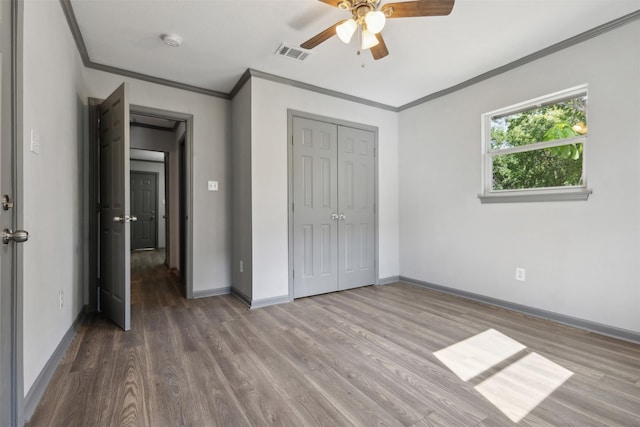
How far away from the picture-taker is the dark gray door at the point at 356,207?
378cm

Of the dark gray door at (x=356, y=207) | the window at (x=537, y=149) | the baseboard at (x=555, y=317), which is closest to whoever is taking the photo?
the baseboard at (x=555, y=317)

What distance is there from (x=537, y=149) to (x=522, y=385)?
7.20 ft

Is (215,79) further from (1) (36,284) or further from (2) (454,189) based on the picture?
(2) (454,189)

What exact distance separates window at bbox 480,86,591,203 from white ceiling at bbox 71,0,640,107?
0.53 meters

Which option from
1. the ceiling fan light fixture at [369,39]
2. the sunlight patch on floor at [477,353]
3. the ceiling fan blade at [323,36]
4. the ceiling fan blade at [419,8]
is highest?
the ceiling fan blade at [323,36]

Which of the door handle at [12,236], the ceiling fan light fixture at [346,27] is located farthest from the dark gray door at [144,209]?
the ceiling fan light fixture at [346,27]

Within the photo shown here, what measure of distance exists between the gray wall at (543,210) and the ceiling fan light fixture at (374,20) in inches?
77.1

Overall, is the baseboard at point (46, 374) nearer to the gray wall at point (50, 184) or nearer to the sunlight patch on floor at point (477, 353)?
the gray wall at point (50, 184)

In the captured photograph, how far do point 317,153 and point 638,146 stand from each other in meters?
2.75

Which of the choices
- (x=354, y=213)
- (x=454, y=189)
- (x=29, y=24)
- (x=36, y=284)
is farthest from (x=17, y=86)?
(x=454, y=189)

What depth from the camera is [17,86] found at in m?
1.30

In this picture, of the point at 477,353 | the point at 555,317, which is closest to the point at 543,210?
the point at 555,317

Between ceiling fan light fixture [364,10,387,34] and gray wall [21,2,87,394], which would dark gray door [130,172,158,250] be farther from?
ceiling fan light fixture [364,10,387,34]

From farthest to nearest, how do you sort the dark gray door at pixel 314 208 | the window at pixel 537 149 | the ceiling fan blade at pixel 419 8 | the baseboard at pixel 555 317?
the dark gray door at pixel 314 208 → the window at pixel 537 149 → the baseboard at pixel 555 317 → the ceiling fan blade at pixel 419 8
